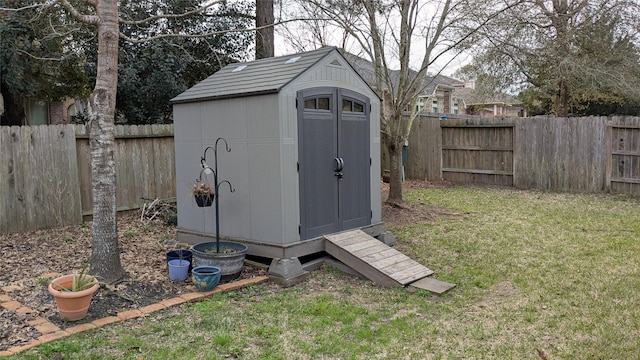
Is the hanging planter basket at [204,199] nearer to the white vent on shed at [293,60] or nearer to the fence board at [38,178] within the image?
the white vent on shed at [293,60]

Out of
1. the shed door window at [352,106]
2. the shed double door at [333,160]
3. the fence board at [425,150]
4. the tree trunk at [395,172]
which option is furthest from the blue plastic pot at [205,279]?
the fence board at [425,150]

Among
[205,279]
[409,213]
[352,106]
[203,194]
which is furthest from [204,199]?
[409,213]

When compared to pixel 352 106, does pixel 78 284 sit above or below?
below

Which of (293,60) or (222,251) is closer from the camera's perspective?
(222,251)

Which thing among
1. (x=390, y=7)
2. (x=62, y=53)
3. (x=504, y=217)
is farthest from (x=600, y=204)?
(x=62, y=53)

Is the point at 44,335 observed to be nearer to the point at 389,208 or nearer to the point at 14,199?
the point at 14,199

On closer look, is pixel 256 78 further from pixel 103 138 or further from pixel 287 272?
pixel 287 272

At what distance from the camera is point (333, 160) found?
5.36 m

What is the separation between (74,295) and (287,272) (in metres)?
1.87

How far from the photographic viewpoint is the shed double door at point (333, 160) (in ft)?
16.5

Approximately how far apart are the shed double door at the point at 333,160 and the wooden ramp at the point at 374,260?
0.68 feet

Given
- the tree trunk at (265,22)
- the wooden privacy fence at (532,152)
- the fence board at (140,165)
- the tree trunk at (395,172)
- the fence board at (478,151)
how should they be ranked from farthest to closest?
the fence board at (478,151)
the wooden privacy fence at (532,152)
the tree trunk at (265,22)
the tree trunk at (395,172)
the fence board at (140,165)

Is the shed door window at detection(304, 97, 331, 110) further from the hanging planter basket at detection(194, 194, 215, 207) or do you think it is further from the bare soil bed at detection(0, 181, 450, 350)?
the bare soil bed at detection(0, 181, 450, 350)

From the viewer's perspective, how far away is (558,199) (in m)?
9.31
